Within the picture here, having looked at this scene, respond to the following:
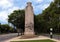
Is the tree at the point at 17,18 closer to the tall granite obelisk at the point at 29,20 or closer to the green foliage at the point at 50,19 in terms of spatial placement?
the green foliage at the point at 50,19

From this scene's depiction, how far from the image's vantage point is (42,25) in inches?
3927

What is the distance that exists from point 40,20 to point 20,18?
9.83m

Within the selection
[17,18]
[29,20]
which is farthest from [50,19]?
[29,20]

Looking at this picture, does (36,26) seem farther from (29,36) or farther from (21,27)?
(29,36)

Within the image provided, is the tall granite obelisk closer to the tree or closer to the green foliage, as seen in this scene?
the green foliage

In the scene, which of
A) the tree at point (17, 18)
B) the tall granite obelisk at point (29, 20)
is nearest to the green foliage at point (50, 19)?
the tree at point (17, 18)

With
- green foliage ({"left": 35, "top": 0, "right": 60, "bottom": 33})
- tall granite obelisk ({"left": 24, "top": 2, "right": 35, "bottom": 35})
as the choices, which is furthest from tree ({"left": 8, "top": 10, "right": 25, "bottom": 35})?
tall granite obelisk ({"left": 24, "top": 2, "right": 35, "bottom": 35})

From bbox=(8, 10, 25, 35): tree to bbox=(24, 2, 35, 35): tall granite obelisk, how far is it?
50161 mm

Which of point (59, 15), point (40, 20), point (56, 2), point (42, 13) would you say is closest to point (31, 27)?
point (59, 15)

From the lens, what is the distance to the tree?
3877 inches

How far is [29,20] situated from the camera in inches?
1802

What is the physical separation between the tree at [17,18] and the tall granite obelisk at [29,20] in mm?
50161

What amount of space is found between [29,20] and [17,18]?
59624 mm

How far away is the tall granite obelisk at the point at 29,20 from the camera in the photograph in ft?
148
